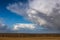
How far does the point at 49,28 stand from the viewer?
150 cm

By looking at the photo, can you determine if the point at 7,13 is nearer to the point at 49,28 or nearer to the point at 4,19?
the point at 4,19

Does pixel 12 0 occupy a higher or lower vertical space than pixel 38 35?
higher

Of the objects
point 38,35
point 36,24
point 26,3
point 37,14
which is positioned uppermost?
point 26,3

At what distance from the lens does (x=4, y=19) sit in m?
1.51

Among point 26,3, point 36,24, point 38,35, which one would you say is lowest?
point 38,35

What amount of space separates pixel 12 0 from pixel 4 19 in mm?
212

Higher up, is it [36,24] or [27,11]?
[27,11]

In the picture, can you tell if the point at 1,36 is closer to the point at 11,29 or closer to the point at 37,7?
the point at 11,29

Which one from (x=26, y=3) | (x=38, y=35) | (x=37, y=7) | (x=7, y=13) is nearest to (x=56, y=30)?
(x=38, y=35)

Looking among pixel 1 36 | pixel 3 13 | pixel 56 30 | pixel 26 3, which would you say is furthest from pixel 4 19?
pixel 56 30

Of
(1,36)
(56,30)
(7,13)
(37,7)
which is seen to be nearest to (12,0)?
(7,13)

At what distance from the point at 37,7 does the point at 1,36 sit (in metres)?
0.47

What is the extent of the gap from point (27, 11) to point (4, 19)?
0.25m

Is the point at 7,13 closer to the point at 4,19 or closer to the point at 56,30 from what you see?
the point at 4,19
